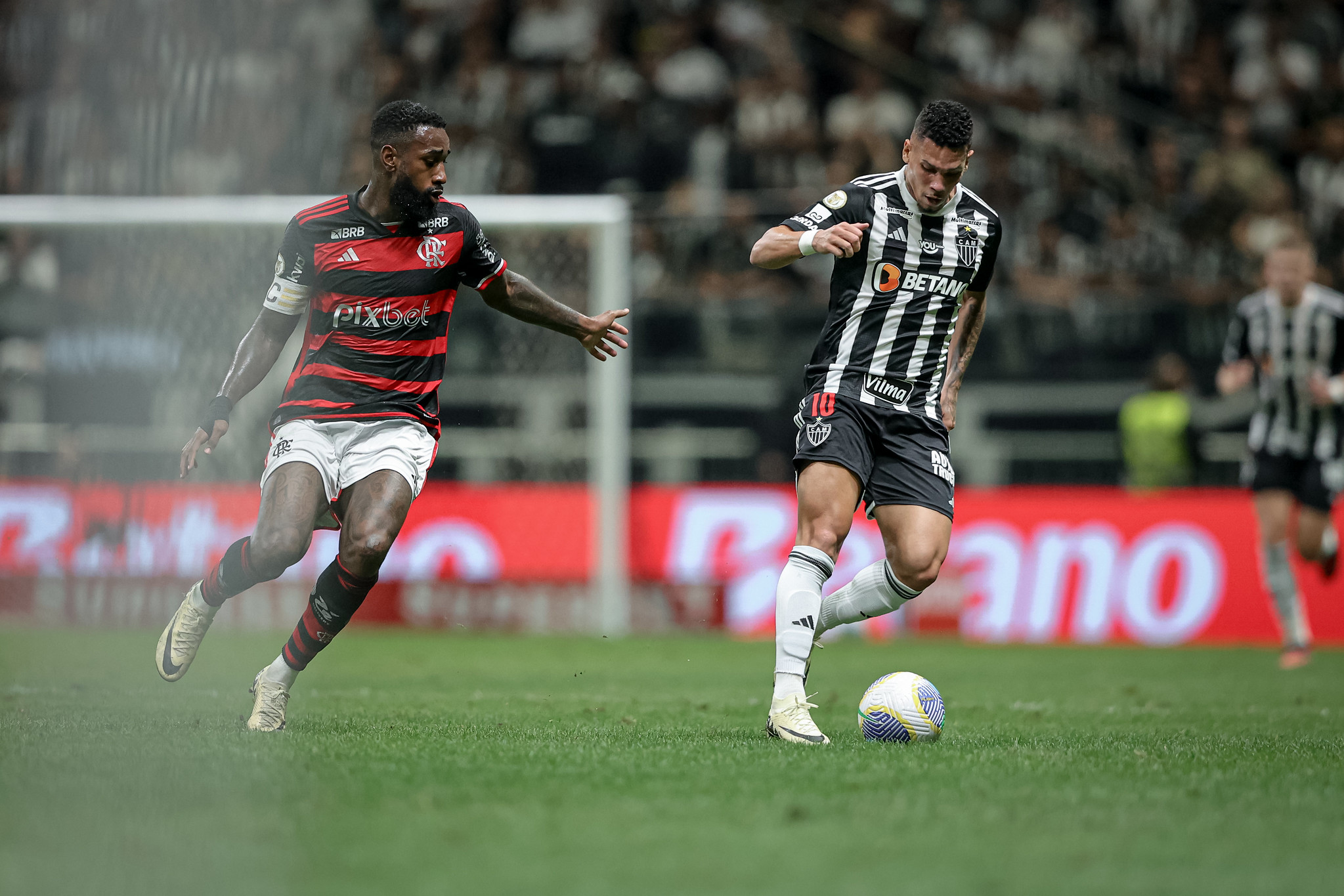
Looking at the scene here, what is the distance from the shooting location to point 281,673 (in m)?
6.46

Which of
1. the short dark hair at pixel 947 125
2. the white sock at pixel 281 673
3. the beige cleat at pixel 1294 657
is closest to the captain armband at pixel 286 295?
the white sock at pixel 281 673

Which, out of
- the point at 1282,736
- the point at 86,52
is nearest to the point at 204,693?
the point at 1282,736

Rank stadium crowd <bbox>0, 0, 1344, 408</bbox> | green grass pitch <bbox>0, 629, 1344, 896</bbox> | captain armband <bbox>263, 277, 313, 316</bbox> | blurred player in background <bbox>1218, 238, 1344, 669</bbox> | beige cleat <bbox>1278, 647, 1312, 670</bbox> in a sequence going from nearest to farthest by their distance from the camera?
green grass pitch <bbox>0, 629, 1344, 896</bbox>
captain armband <bbox>263, 277, 313, 316</bbox>
blurred player in background <bbox>1218, 238, 1344, 669</bbox>
beige cleat <bbox>1278, 647, 1312, 670</bbox>
stadium crowd <bbox>0, 0, 1344, 408</bbox>

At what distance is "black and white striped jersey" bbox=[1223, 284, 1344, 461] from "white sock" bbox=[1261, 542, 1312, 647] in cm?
73

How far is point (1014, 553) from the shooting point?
14.0m

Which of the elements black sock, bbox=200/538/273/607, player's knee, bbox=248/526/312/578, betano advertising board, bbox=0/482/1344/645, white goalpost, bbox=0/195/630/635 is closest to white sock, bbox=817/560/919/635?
player's knee, bbox=248/526/312/578

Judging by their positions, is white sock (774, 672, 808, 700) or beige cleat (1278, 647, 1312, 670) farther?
beige cleat (1278, 647, 1312, 670)

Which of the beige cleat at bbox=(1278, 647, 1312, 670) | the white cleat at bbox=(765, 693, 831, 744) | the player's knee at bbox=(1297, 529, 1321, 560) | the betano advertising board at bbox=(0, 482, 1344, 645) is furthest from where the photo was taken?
the betano advertising board at bbox=(0, 482, 1344, 645)

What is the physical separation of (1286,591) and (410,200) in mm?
7757

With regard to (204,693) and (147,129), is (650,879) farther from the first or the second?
(147,129)

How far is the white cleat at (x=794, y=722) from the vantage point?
20.5ft

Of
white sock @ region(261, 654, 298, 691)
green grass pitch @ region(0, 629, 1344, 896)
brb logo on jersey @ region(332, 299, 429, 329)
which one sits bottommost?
green grass pitch @ region(0, 629, 1344, 896)

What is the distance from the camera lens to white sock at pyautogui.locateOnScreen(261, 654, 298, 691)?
6449mm

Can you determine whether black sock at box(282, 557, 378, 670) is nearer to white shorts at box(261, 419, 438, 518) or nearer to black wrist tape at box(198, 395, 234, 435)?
white shorts at box(261, 419, 438, 518)
